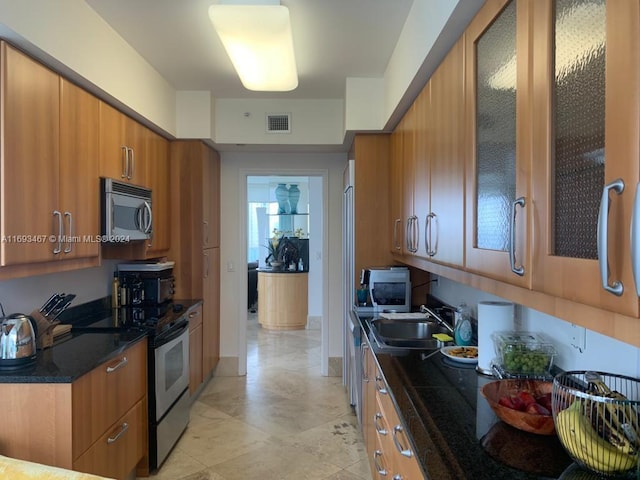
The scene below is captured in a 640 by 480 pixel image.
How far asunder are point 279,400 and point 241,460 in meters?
1.00

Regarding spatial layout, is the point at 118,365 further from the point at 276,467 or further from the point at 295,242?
the point at 295,242

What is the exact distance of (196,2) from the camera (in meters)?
2.27

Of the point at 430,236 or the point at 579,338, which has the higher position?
the point at 430,236

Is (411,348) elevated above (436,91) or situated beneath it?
situated beneath

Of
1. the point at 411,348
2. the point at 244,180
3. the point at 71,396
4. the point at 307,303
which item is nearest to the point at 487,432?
the point at 411,348

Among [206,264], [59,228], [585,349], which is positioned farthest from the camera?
[206,264]

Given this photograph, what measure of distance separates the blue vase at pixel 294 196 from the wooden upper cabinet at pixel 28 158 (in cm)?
539

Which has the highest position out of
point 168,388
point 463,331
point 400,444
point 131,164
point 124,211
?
point 131,164

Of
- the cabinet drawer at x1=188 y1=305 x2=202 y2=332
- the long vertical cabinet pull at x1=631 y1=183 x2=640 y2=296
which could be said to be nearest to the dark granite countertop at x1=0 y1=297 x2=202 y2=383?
the cabinet drawer at x1=188 y1=305 x2=202 y2=332

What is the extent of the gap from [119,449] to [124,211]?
4.44 ft

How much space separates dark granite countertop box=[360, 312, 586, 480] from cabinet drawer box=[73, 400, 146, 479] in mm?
1378

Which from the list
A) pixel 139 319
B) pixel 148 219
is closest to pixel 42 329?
pixel 139 319

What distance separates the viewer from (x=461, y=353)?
2061mm

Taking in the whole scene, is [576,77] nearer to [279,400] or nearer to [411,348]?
[411,348]
